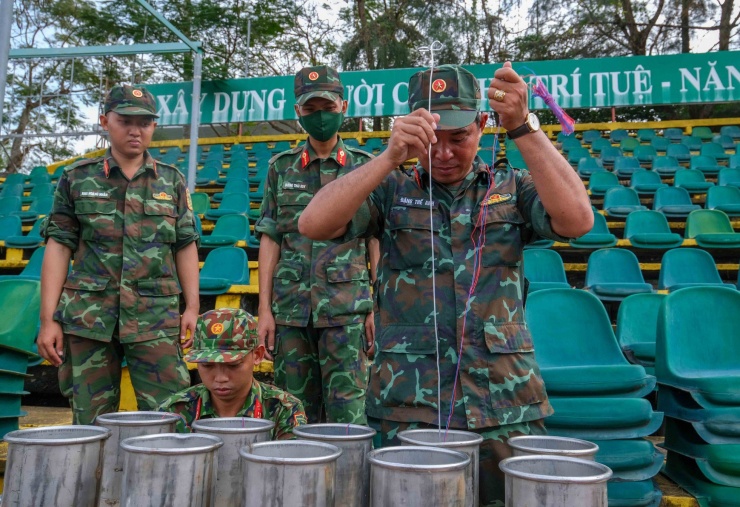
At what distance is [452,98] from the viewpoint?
1390 millimetres

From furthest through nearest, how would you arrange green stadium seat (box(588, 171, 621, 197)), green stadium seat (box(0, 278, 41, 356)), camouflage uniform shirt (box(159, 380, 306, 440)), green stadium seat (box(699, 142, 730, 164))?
green stadium seat (box(699, 142, 730, 164)) < green stadium seat (box(588, 171, 621, 197)) < green stadium seat (box(0, 278, 41, 356)) < camouflage uniform shirt (box(159, 380, 306, 440))

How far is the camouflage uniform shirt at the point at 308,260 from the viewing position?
236 centimetres

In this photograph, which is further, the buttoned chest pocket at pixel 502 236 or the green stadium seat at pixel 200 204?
the green stadium seat at pixel 200 204

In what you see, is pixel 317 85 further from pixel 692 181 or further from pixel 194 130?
pixel 692 181

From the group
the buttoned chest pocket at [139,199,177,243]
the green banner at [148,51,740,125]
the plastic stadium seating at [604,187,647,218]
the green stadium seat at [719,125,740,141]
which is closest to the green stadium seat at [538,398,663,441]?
the buttoned chest pocket at [139,199,177,243]

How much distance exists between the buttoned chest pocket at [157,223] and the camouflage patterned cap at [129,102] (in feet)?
1.14

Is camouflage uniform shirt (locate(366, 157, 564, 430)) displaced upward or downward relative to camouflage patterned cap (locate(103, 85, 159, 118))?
downward

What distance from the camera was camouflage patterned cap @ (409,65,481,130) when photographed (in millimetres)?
1384

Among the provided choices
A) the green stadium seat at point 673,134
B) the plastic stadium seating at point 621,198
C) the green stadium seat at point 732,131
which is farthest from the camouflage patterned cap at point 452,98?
the green stadium seat at point 732,131

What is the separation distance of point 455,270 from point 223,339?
84 cm

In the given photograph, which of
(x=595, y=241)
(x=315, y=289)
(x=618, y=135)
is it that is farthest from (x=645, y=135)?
(x=315, y=289)

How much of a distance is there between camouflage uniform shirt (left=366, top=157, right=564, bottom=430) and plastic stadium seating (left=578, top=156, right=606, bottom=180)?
7.38m

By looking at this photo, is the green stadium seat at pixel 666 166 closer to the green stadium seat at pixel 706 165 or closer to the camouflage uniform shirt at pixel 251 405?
the green stadium seat at pixel 706 165

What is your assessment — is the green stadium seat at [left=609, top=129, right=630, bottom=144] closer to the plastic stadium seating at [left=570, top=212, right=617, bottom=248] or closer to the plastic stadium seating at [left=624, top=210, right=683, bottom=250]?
the plastic stadium seating at [left=624, top=210, right=683, bottom=250]
